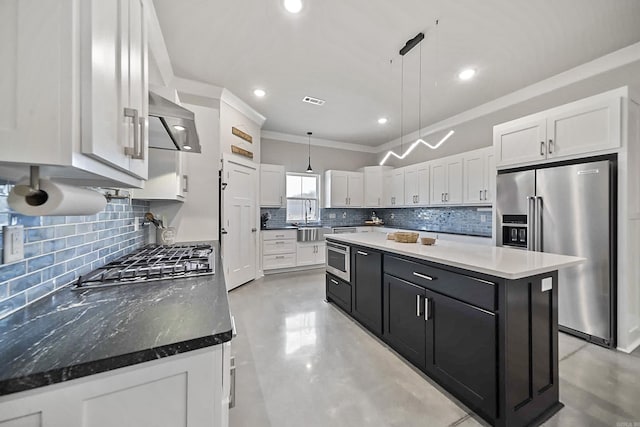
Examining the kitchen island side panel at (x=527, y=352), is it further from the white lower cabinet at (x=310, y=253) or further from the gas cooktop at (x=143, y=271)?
the white lower cabinet at (x=310, y=253)

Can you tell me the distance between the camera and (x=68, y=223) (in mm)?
1159

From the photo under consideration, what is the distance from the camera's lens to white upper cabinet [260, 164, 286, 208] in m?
4.71

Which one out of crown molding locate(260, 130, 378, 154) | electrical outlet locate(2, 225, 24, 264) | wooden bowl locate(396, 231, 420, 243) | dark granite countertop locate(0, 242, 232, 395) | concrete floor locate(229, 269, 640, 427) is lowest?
concrete floor locate(229, 269, 640, 427)

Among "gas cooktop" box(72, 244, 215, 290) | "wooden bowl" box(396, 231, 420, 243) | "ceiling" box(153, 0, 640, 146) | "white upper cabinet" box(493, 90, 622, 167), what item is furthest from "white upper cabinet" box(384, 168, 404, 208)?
"gas cooktop" box(72, 244, 215, 290)

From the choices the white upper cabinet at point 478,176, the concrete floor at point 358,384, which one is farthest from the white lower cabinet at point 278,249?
the white upper cabinet at point 478,176

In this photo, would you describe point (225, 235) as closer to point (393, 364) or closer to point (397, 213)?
point (393, 364)

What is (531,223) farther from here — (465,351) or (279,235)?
(279,235)

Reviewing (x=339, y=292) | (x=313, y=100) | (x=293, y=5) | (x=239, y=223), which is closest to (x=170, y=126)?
(x=293, y=5)

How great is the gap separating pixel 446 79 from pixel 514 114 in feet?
4.22

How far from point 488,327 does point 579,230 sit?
1909 millimetres

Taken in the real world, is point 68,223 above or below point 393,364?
above

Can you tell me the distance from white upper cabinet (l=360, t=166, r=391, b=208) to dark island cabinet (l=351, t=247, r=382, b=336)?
337 centimetres

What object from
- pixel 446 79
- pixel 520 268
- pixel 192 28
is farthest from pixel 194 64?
pixel 520 268

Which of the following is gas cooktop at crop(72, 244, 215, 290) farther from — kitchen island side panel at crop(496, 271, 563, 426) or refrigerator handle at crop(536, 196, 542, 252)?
refrigerator handle at crop(536, 196, 542, 252)
